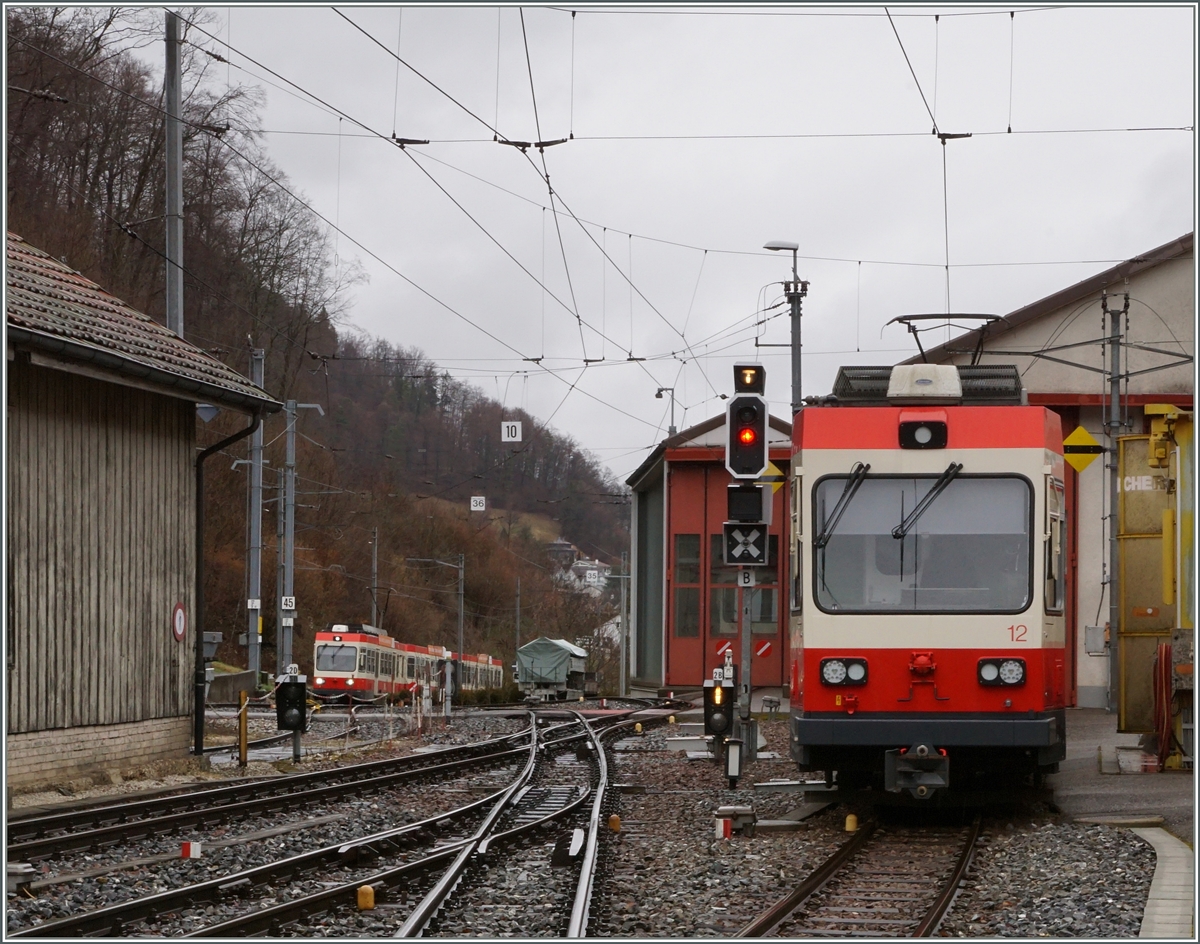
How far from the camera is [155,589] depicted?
17.6 metres

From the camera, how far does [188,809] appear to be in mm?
13180

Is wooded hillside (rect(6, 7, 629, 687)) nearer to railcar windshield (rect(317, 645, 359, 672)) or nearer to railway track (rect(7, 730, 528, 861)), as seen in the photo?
railcar windshield (rect(317, 645, 359, 672))

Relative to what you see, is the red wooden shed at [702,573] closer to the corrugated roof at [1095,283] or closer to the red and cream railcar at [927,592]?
the corrugated roof at [1095,283]

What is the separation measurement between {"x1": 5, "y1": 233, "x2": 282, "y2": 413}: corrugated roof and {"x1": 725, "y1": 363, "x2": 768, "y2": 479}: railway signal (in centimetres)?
675

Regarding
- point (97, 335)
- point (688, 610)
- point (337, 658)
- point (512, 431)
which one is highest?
point (512, 431)

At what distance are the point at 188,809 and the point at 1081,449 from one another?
1438 centimetres

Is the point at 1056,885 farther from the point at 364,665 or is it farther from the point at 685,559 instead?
the point at 364,665

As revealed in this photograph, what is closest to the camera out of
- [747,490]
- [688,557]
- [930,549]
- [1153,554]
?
[930,549]

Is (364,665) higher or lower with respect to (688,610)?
lower

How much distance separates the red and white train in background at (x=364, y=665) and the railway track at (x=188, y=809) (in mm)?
25604

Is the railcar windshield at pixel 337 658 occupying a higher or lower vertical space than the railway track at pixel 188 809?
lower

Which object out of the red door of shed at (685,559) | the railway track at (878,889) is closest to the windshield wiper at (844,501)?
the railway track at (878,889)

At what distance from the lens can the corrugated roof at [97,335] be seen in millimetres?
14492

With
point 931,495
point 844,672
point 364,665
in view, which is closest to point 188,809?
point 844,672
